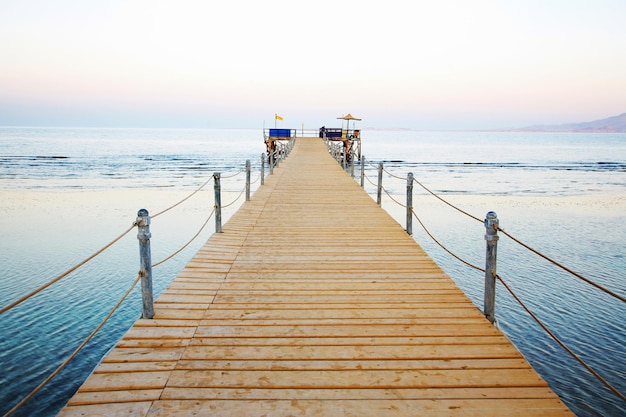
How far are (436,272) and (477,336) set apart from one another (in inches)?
73.4

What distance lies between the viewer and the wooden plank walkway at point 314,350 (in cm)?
287

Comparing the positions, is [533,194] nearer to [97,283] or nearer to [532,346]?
[532,346]

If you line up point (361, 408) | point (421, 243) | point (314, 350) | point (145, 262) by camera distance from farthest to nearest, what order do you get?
point (421, 243) → point (145, 262) → point (314, 350) → point (361, 408)

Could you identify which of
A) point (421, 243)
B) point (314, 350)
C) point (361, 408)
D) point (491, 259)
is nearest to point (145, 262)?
point (314, 350)

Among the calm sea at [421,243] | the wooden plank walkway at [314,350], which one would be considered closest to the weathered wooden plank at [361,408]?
the wooden plank walkway at [314,350]

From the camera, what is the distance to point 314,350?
11.8ft

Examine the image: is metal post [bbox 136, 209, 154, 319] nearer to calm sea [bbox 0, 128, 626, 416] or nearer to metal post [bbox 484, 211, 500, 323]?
calm sea [bbox 0, 128, 626, 416]

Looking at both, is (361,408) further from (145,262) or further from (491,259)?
(145,262)

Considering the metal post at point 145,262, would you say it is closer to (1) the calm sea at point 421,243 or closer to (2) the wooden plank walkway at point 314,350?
(2) the wooden plank walkway at point 314,350

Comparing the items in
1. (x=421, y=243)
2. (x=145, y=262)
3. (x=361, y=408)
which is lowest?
(x=421, y=243)

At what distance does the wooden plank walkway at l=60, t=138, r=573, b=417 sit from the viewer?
2.87m

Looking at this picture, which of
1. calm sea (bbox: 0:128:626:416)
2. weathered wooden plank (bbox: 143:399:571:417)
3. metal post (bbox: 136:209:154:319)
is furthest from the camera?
calm sea (bbox: 0:128:626:416)

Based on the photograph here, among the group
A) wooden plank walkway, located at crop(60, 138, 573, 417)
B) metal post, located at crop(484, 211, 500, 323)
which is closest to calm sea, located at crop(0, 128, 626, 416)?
metal post, located at crop(484, 211, 500, 323)

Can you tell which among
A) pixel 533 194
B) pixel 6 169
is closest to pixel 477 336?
pixel 533 194
